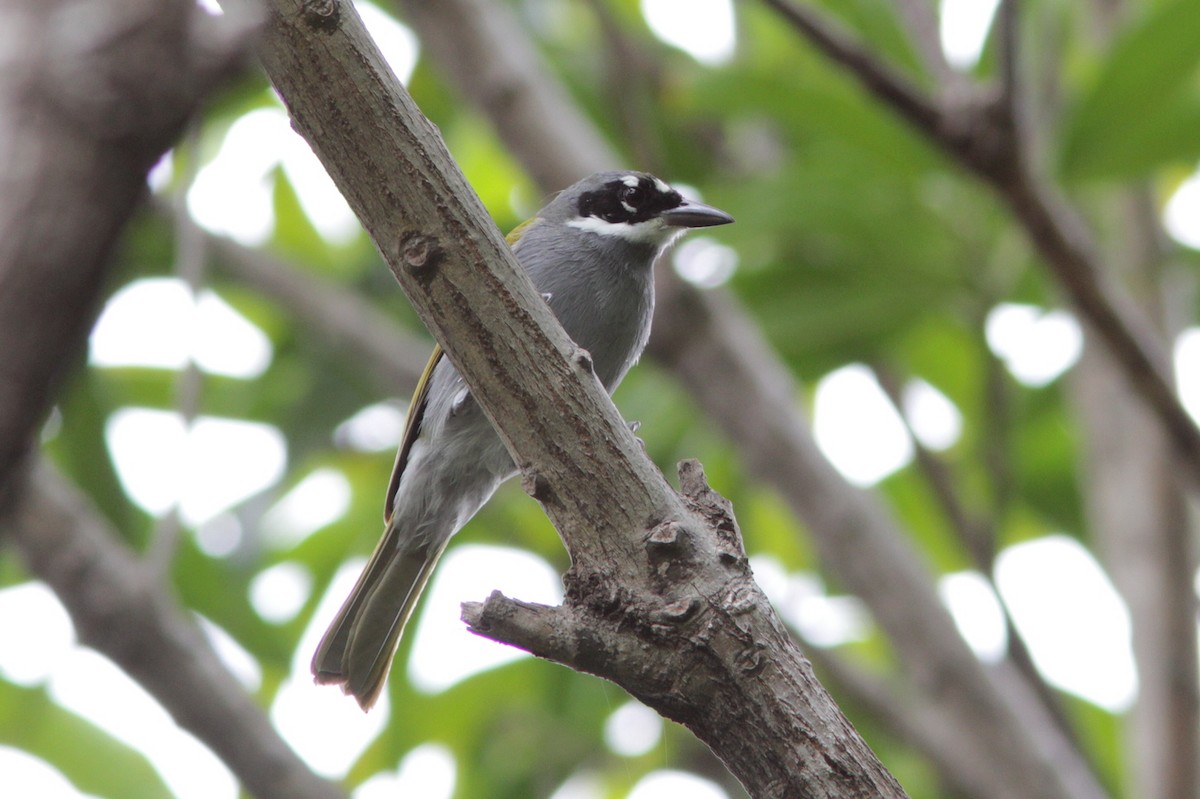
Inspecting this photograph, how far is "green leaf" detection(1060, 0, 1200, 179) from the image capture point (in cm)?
506

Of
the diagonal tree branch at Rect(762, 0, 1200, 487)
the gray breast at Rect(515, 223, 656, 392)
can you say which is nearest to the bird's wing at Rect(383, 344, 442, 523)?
the gray breast at Rect(515, 223, 656, 392)

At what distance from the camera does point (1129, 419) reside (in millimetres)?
5770

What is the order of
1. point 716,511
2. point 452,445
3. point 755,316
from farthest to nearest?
point 755,316, point 452,445, point 716,511

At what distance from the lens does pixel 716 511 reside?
260 centimetres

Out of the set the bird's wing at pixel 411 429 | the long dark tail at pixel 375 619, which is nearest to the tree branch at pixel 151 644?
the long dark tail at pixel 375 619

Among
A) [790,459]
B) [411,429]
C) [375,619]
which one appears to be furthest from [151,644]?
[790,459]

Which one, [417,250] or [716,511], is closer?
[417,250]

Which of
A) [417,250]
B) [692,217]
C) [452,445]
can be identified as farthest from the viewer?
[692,217]

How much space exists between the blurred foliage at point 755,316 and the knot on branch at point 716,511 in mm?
2783

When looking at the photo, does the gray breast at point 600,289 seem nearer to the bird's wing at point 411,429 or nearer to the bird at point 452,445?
the bird at point 452,445

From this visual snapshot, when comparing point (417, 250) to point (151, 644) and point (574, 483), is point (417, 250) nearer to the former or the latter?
point (574, 483)

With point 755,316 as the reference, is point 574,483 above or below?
below

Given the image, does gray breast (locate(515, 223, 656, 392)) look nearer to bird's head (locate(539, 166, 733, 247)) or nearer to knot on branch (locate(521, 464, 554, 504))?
bird's head (locate(539, 166, 733, 247))

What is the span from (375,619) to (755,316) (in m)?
2.26
